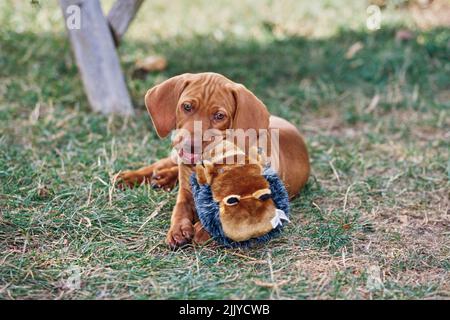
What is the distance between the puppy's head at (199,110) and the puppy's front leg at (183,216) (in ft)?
0.74

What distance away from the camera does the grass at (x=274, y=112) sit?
10.9ft

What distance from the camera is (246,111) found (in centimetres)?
371

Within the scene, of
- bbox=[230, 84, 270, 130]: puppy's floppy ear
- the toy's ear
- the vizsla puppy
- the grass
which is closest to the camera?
the grass

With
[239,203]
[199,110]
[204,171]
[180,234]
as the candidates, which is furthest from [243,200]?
[199,110]

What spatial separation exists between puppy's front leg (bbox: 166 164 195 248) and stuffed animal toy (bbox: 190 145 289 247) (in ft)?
0.48

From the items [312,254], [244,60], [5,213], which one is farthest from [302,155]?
[244,60]

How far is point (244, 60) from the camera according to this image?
6.78m

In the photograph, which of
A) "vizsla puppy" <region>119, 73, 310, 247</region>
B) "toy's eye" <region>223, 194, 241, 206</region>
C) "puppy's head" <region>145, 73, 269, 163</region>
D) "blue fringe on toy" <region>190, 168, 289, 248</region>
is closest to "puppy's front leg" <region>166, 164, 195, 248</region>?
"vizsla puppy" <region>119, 73, 310, 247</region>

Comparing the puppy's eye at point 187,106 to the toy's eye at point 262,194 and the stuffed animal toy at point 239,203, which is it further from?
the toy's eye at point 262,194

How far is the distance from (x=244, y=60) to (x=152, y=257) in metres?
3.63

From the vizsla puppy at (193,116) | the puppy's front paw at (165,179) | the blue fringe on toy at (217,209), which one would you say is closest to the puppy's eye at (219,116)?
the vizsla puppy at (193,116)

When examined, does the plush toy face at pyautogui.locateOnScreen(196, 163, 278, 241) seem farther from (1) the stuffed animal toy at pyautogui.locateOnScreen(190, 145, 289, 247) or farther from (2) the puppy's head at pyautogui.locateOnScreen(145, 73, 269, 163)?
(2) the puppy's head at pyautogui.locateOnScreen(145, 73, 269, 163)

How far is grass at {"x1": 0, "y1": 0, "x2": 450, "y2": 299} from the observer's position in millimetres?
3325
